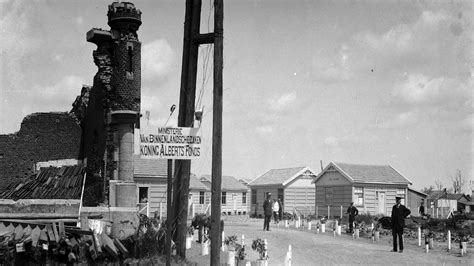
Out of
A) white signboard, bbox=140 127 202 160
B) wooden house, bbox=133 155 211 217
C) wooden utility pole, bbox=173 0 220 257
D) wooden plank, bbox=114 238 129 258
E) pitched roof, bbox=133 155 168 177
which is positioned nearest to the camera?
white signboard, bbox=140 127 202 160

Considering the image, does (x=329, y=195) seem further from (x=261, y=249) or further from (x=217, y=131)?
(x=217, y=131)

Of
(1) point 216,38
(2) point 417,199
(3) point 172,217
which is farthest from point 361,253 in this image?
(2) point 417,199

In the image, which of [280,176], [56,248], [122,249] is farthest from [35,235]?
[280,176]

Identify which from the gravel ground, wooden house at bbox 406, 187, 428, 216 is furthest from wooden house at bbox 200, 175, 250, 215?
the gravel ground

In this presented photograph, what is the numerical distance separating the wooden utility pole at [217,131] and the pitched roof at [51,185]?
15.2 meters

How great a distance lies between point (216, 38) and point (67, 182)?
17.4 metres

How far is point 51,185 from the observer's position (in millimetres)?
24891

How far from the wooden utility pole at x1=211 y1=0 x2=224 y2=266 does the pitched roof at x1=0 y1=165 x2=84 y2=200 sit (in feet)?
50.0

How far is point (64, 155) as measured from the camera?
1164 inches

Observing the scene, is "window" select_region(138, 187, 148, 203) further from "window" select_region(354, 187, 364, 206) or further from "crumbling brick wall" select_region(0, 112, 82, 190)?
"window" select_region(354, 187, 364, 206)

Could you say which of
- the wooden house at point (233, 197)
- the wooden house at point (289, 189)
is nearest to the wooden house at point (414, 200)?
the wooden house at point (289, 189)

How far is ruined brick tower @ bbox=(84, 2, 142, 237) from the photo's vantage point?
23469mm

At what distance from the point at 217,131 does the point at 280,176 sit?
41.1 metres

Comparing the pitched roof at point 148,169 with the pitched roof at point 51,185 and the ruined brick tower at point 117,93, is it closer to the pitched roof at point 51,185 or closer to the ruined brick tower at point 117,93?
the pitched roof at point 51,185
